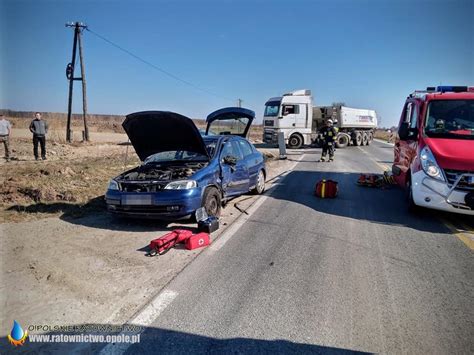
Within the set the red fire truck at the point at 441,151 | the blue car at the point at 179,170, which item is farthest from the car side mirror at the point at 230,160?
the red fire truck at the point at 441,151

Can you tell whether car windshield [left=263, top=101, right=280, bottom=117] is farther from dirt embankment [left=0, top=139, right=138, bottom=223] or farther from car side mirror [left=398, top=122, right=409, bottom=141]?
car side mirror [left=398, top=122, right=409, bottom=141]

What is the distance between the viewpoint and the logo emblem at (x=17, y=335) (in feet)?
8.63

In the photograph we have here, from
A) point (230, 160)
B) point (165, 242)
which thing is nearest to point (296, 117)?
point (230, 160)

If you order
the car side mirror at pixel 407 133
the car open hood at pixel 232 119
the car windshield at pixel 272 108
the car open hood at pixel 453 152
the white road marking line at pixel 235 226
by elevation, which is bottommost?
the white road marking line at pixel 235 226

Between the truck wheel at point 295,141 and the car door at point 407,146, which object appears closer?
the car door at point 407,146

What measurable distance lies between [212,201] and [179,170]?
0.83 m

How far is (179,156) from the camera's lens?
22.0 ft

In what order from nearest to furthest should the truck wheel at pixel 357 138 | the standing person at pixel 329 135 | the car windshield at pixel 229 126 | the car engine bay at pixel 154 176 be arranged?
1. the car engine bay at pixel 154 176
2. the car windshield at pixel 229 126
3. the standing person at pixel 329 135
4. the truck wheel at pixel 357 138

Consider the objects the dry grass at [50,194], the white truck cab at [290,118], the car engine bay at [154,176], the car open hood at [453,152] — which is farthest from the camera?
the white truck cab at [290,118]

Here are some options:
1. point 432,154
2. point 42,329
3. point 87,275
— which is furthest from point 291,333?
point 432,154

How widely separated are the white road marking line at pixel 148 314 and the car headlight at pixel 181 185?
2.13 meters

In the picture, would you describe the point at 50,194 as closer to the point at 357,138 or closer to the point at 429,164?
the point at 429,164

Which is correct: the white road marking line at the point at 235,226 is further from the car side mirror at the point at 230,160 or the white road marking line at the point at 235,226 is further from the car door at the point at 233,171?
the car side mirror at the point at 230,160

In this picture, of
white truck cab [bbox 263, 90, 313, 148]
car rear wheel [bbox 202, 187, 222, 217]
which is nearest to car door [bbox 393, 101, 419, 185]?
car rear wheel [bbox 202, 187, 222, 217]
